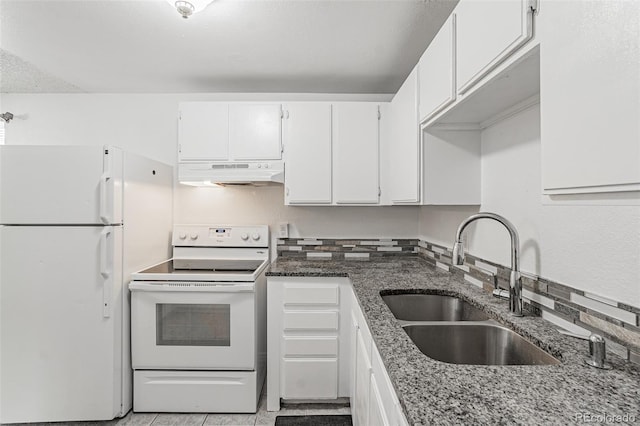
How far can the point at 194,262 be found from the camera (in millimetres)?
2410

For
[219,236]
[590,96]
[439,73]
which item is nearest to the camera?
[590,96]

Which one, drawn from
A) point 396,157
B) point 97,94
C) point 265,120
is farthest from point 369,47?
point 97,94

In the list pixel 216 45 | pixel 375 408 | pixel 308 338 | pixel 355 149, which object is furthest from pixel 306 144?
pixel 375 408

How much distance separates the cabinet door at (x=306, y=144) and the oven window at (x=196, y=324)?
0.94m

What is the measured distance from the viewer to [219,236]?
8.34 feet

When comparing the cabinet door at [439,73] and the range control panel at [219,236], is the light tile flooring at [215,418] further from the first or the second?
the cabinet door at [439,73]

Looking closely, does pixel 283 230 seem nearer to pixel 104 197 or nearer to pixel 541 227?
pixel 104 197

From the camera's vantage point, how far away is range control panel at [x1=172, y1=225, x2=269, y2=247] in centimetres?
254

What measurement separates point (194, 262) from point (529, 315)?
7.16 ft

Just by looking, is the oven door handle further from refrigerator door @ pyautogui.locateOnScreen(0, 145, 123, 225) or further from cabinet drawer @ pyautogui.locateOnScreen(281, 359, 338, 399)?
cabinet drawer @ pyautogui.locateOnScreen(281, 359, 338, 399)

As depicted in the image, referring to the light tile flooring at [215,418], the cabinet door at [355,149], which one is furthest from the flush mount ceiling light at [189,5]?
the light tile flooring at [215,418]

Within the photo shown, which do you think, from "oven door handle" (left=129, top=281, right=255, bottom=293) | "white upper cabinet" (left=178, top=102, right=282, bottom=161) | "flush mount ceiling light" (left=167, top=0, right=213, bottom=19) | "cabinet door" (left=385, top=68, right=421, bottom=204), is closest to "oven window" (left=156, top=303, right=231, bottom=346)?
"oven door handle" (left=129, top=281, right=255, bottom=293)

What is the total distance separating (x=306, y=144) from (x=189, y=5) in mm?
1103

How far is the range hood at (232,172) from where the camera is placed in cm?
227
